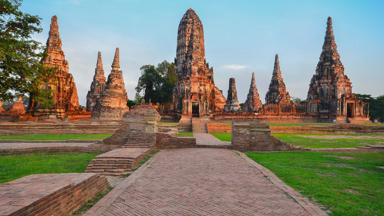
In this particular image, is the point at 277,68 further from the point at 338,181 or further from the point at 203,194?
the point at 203,194

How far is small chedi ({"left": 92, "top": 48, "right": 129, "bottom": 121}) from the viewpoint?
111 ft

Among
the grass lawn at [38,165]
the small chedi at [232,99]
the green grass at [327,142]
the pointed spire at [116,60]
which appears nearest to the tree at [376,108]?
the small chedi at [232,99]

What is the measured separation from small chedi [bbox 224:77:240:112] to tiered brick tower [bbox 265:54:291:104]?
6378 mm

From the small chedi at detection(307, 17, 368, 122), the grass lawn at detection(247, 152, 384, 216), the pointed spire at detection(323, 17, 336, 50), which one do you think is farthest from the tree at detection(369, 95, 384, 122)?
the grass lawn at detection(247, 152, 384, 216)

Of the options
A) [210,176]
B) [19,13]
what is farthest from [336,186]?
[19,13]

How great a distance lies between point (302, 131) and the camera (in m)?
29.8

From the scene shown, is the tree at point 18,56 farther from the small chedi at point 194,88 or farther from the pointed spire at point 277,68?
the pointed spire at point 277,68

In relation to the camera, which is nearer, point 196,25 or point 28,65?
point 28,65

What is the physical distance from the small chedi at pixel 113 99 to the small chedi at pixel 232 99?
79.3 feet

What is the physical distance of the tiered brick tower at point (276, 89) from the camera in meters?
55.2

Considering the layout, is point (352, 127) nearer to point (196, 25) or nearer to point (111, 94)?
point (111, 94)

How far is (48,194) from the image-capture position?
4590 mm

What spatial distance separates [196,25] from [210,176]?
157ft

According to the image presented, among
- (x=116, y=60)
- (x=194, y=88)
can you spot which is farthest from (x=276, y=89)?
(x=116, y=60)
